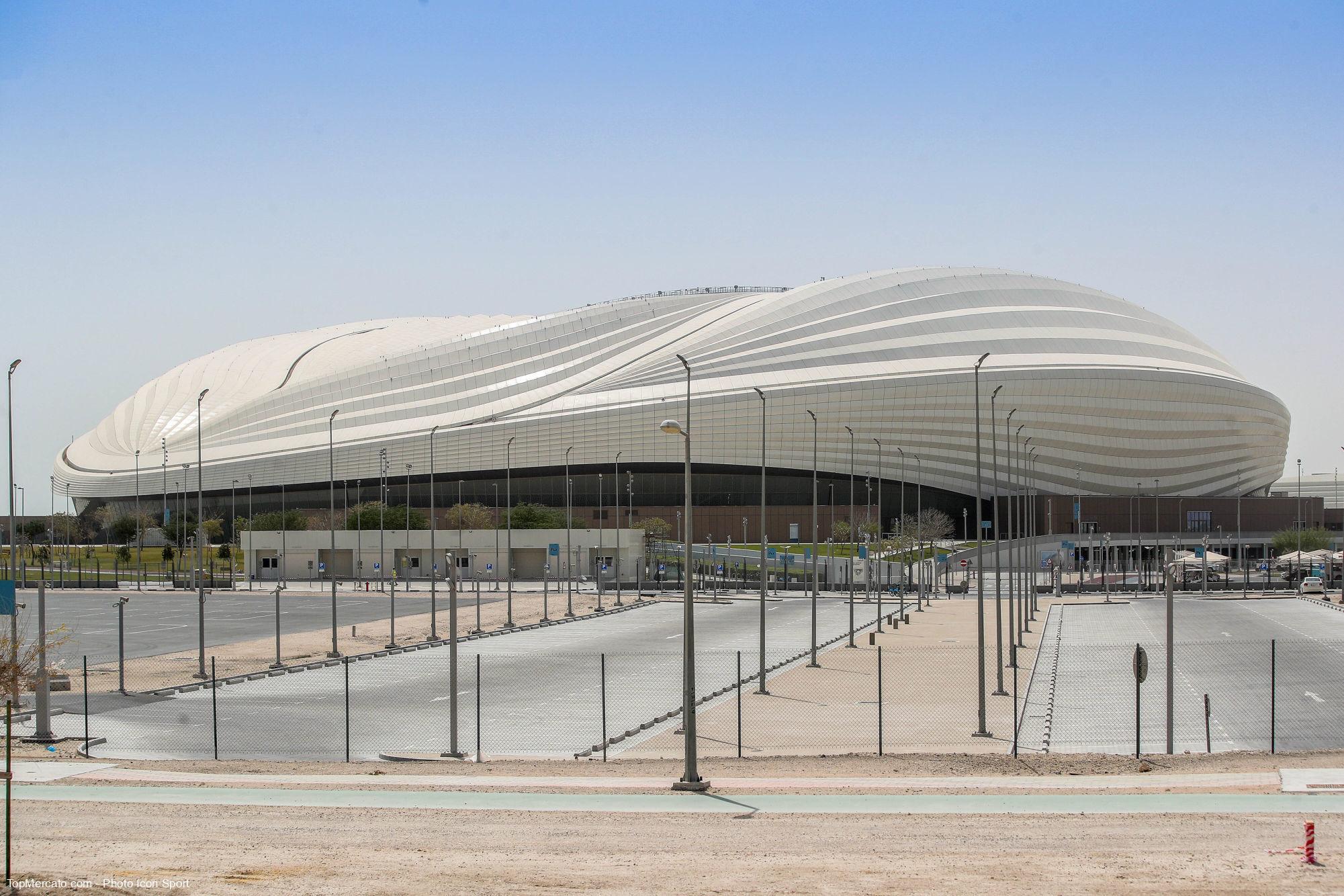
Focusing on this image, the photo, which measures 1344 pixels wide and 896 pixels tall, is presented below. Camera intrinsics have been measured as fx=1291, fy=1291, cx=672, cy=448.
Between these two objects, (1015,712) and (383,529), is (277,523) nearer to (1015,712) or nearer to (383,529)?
(383,529)

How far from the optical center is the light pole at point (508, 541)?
176ft

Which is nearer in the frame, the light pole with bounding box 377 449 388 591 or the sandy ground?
the sandy ground

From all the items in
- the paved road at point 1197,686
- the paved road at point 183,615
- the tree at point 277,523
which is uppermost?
the tree at point 277,523

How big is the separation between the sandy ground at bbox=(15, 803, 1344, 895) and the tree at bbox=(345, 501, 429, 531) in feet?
277

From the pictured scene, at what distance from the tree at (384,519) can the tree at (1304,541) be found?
73487 mm

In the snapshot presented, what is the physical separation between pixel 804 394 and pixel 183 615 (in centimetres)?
Answer: 6914

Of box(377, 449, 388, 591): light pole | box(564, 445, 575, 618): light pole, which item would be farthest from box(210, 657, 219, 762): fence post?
box(377, 449, 388, 591): light pole

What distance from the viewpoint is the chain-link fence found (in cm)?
2531

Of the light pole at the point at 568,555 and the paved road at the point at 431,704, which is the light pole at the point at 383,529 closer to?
the light pole at the point at 568,555

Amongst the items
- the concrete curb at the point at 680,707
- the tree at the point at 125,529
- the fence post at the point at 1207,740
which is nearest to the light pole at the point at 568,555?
the concrete curb at the point at 680,707

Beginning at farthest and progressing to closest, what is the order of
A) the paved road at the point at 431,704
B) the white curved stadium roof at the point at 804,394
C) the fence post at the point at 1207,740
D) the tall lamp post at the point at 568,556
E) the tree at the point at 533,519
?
the white curved stadium roof at the point at 804,394
the tree at the point at 533,519
the tall lamp post at the point at 568,556
the paved road at the point at 431,704
the fence post at the point at 1207,740

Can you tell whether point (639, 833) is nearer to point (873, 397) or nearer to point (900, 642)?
point (900, 642)

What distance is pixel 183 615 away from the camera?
6275 centimetres

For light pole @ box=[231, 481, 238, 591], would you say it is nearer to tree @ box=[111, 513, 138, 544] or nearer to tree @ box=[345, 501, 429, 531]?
tree @ box=[111, 513, 138, 544]
